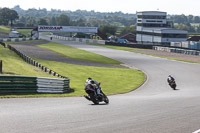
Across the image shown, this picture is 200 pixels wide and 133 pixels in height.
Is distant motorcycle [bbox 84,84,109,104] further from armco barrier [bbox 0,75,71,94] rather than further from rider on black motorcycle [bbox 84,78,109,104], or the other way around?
armco barrier [bbox 0,75,71,94]

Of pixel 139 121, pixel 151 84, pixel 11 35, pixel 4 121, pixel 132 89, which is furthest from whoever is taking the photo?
pixel 11 35

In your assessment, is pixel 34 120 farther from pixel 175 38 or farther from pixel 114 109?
pixel 175 38

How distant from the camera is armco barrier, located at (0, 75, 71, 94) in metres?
20.9

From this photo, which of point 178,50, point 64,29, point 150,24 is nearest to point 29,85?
point 178,50

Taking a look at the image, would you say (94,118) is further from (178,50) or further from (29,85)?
(178,50)

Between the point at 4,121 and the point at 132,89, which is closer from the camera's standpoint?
the point at 4,121

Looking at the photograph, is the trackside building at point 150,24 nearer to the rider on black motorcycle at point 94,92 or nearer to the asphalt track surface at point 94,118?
the rider on black motorcycle at point 94,92

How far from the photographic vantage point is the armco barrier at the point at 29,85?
20.9m

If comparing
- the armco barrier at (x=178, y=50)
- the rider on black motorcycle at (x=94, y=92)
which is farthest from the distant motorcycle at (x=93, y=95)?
the armco barrier at (x=178, y=50)

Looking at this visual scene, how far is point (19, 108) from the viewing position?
15578mm

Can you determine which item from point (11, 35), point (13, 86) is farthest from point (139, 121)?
point (11, 35)

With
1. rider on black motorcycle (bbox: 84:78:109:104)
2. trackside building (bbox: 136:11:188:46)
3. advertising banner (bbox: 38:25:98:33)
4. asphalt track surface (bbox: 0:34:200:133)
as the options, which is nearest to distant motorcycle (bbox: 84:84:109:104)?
rider on black motorcycle (bbox: 84:78:109:104)

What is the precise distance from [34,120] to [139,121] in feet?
12.4

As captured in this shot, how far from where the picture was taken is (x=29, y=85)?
22000 millimetres
